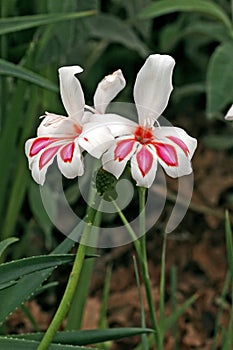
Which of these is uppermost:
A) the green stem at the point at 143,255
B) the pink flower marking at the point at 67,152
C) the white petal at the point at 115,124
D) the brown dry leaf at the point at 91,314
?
the white petal at the point at 115,124

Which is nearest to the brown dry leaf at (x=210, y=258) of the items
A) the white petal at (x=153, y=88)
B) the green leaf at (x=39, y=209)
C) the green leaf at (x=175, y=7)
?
the green leaf at (x=39, y=209)

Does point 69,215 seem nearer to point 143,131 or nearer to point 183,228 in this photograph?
point 183,228

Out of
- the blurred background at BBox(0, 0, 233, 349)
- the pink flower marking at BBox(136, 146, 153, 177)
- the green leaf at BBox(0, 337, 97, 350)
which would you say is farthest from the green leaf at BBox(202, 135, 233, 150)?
the pink flower marking at BBox(136, 146, 153, 177)

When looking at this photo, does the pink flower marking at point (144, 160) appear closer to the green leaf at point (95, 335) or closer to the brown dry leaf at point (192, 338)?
the green leaf at point (95, 335)

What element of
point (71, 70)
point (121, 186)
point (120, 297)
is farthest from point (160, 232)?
point (71, 70)

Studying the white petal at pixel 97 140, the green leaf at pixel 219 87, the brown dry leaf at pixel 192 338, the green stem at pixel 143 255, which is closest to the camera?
the white petal at pixel 97 140

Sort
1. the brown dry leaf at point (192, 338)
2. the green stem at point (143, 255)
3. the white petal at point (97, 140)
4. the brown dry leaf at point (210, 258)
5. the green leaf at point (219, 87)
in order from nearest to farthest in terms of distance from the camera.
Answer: the white petal at point (97, 140), the green stem at point (143, 255), the green leaf at point (219, 87), the brown dry leaf at point (192, 338), the brown dry leaf at point (210, 258)

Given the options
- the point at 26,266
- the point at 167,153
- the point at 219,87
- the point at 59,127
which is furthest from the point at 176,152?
the point at 219,87

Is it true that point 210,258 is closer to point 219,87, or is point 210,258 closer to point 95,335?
point 219,87
